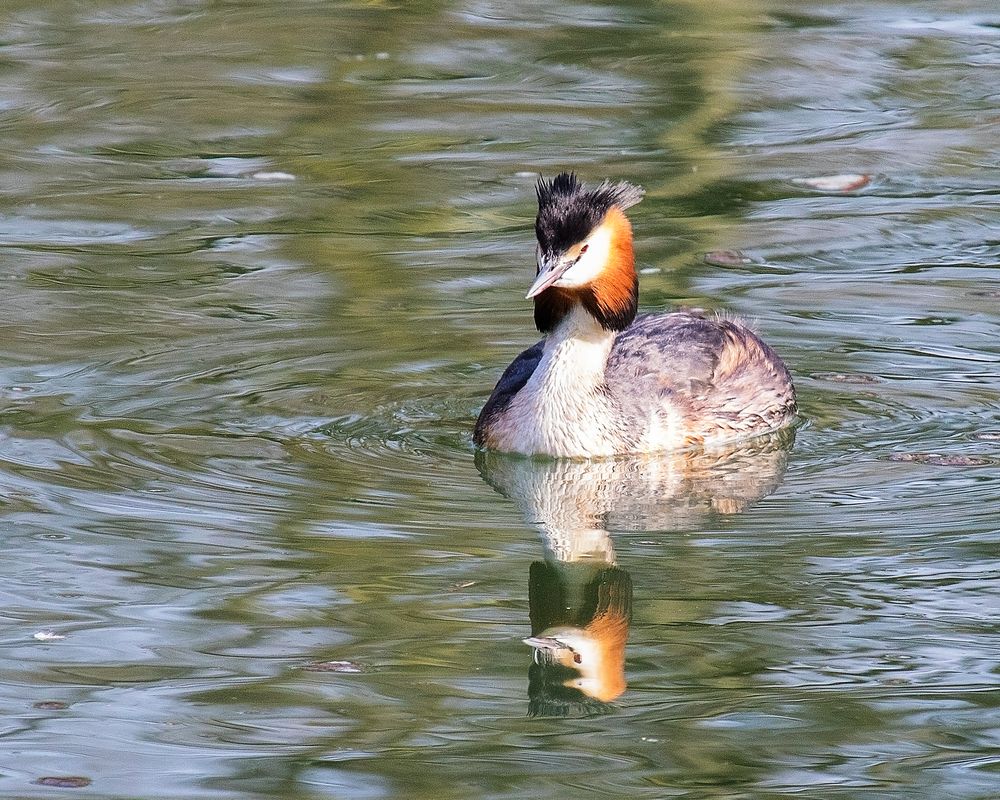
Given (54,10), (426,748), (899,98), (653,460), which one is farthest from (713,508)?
(54,10)

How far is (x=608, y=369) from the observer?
8.95 metres

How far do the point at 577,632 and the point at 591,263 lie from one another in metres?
2.17

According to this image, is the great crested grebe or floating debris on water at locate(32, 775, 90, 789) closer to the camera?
floating debris on water at locate(32, 775, 90, 789)

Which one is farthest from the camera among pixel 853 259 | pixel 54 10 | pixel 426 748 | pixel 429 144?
pixel 54 10

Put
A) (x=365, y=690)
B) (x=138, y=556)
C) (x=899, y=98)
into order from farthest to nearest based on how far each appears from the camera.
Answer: (x=899, y=98) → (x=138, y=556) → (x=365, y=690)

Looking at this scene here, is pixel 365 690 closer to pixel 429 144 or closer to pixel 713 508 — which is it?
pixel 713 508

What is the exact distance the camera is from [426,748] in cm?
554

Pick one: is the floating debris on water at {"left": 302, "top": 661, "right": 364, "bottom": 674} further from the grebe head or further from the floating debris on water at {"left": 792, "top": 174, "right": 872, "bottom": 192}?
the floating debris on water at {"left": 792, "top": 174, "right": 872, "bottom": 192}

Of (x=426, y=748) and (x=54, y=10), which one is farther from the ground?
(x=54, y=10)

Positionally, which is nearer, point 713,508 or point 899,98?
point 713,508

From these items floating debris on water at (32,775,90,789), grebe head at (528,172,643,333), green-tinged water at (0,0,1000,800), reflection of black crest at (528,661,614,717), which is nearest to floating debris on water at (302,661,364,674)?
green-tinged water at (0,0,1000,800)

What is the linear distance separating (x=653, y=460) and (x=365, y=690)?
9.65 feet

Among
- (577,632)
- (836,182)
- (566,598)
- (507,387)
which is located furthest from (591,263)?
(836,182)

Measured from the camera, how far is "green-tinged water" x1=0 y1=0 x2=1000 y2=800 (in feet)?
18.6
